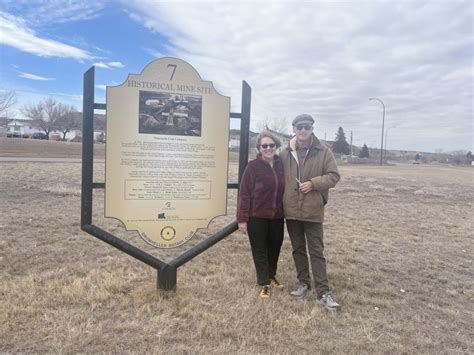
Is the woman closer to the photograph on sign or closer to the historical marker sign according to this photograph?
the historical marker sign

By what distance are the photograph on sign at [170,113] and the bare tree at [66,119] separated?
6297cm

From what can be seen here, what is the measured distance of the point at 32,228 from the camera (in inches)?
259

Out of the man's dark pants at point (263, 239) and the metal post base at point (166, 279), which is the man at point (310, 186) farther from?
the metal post base at point (166, 279)

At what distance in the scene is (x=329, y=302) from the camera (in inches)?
159

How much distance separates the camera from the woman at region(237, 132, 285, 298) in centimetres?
421

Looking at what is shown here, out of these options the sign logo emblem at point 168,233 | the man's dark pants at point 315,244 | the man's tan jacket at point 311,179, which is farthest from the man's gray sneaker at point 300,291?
the sign logo emblem at point 168,233

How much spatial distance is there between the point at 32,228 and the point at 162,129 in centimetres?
370

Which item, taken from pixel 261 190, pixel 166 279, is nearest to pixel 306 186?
pixel 261 190

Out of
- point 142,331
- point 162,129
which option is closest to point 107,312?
point 142,331

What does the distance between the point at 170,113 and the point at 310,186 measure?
58.0 inches

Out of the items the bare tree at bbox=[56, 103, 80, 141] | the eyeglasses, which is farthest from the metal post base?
the bare tree at bbox=[56, 103, 80, 141]

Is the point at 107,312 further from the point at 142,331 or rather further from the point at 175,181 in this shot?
the point at 175,181

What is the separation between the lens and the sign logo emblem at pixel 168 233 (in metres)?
4.21

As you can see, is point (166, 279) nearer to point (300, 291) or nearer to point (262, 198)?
point (262, 198)
